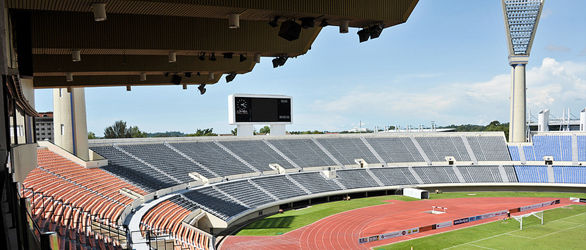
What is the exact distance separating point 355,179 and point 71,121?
28405mm

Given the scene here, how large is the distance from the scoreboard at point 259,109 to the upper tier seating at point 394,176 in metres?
12.2

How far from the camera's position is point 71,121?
1087 inches

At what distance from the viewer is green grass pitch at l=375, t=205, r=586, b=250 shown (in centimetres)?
2523

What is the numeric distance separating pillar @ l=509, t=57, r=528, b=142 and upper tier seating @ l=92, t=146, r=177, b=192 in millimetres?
44483

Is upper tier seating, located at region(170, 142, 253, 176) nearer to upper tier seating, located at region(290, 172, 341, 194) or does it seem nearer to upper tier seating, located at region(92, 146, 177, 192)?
upper tier seating, located at region(290, 172, 341, 194)

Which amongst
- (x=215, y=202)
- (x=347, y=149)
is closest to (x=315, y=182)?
(x=347, y=149)

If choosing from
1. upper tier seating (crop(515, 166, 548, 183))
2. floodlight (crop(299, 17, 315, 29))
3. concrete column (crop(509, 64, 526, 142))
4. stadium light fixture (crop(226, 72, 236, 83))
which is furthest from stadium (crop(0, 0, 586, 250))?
stadium light fixture (crop(226, 72, 236, 83))

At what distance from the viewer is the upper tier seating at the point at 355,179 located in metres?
42.9

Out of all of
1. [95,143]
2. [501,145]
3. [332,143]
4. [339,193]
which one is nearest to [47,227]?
[95,143]

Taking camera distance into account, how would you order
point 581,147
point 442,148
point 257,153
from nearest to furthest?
1. point 257,153
2. point 581,147
3. point 442,148

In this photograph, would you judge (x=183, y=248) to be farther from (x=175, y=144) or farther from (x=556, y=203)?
(x=556, y=203)

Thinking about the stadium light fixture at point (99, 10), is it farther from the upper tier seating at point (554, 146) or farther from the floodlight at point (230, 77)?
the upper tier seating at point (554, 146)

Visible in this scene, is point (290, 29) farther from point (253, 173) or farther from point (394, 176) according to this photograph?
point (394, 176)

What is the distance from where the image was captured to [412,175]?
47.0m
